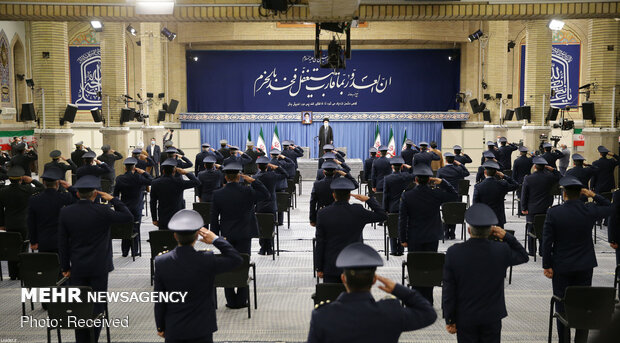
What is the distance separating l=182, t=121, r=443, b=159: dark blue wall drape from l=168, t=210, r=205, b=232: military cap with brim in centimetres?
2368

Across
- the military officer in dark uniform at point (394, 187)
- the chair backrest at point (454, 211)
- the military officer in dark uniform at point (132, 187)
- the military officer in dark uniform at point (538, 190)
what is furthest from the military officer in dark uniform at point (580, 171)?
the military officer in dark uniform at point (132, 187)

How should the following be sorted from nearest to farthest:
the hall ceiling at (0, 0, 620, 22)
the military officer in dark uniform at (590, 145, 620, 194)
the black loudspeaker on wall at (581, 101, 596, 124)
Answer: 1. the hall ceiling at (0, 0, 620, 22)
2. the military officer in dark uniform at (590, 145, 620, 194)
3. the black loudspeaker on wall at (581, 101, 596, 124)

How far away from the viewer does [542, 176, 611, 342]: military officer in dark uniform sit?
5.94m

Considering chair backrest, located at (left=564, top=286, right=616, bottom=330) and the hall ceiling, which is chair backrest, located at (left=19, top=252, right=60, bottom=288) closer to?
chair backrest, located at (left=564, top=286, right=616, bottom=330)

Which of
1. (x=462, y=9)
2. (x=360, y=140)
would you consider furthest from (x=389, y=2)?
(x=360, y=140)

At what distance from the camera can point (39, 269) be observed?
664cm

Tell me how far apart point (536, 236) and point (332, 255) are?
4264 mm

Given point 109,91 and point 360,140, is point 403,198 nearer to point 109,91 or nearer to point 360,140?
point 109,91

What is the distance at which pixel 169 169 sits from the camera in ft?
29.5

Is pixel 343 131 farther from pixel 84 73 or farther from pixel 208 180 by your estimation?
pixel 208 180

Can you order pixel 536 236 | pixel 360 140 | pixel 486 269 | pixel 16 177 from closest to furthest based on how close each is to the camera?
pixel 486 269, pixel 16 177, pixel 536 236, pixel 360 140

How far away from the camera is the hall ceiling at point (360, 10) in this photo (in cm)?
1206

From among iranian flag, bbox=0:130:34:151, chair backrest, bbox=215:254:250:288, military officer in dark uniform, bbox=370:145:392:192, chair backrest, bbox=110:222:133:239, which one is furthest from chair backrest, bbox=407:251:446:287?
iranian flag, bbox=0:130:34:151

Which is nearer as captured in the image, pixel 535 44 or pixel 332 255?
pixel 332 255
